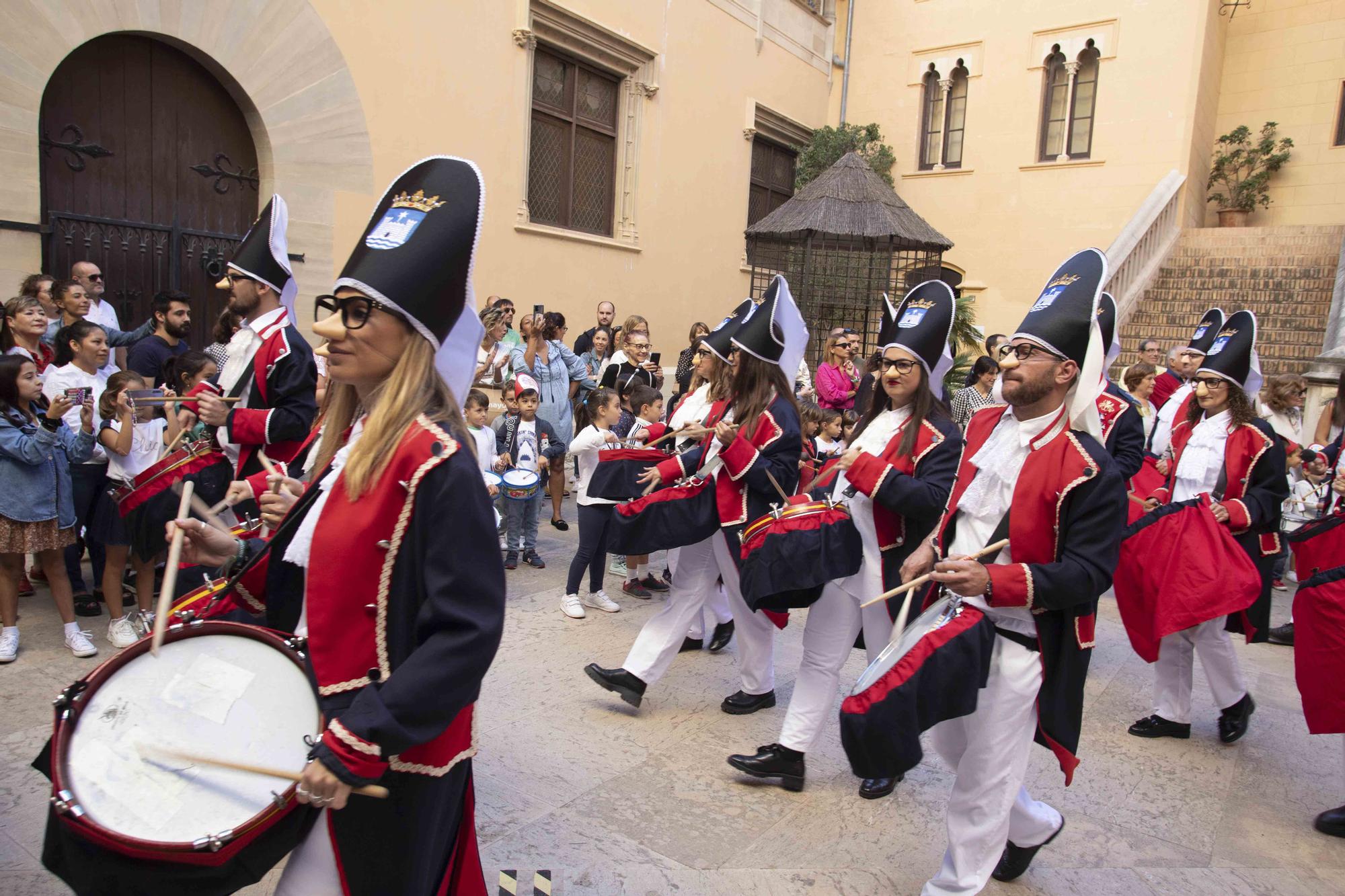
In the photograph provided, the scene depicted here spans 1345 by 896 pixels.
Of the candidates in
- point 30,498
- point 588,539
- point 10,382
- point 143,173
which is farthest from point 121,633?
point 143,173

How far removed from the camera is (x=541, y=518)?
31.2ft

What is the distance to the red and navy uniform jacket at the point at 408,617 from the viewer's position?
5.87 feet

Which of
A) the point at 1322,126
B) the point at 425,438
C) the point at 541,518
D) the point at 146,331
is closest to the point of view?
the point at 425,438

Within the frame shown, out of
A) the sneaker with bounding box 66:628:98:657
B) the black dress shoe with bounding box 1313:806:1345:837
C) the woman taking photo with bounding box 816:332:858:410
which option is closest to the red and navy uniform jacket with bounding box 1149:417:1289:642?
the black dress shoe with bounding box 1313:806:1345:837

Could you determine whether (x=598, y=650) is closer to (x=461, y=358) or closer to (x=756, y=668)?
(x=756, y=668)

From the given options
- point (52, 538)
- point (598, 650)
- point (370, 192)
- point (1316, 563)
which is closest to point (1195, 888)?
point (1316, 563)

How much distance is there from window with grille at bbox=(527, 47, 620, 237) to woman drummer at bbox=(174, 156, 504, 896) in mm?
11474

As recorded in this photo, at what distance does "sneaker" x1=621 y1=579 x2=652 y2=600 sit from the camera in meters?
7.13

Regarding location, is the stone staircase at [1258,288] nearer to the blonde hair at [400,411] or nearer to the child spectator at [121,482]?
the child spectator at [121,482]

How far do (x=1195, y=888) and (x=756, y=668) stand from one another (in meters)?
2.16

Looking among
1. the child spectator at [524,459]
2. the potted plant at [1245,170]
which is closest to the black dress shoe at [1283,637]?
the child spectator at [524,459]

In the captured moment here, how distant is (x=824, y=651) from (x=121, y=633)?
13.2ft

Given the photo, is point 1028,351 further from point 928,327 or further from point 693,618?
point 693,618

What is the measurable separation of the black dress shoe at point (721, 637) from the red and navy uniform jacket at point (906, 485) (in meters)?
2.11
